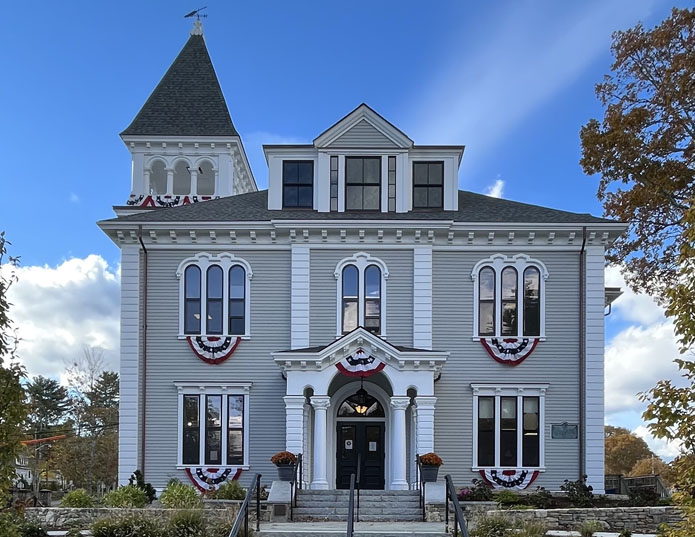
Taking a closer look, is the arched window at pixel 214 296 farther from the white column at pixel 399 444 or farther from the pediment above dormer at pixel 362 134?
the white column at pixel 399 444

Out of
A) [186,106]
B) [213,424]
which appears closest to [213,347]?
[213,424]

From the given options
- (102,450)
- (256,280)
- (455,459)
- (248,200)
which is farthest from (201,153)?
(102,450)

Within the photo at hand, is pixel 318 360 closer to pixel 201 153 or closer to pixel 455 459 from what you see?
pixel 455 459

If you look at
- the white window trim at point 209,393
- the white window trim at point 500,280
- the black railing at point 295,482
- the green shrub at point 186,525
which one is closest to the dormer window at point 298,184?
the white window trim at point 500,280

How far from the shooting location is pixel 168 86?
34.2 m

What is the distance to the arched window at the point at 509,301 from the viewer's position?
2258cm

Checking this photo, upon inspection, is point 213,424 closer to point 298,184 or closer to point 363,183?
point 298,184

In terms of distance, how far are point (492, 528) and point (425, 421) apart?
18.9 feet

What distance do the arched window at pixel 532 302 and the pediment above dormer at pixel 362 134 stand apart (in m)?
4.94

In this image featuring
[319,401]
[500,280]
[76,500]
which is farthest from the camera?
[500,280]

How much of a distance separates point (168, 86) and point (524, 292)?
1877cm

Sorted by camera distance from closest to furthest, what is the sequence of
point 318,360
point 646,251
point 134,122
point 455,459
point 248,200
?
point 318,360
point 455,459
point 248,200
point 646,251
point 134,122

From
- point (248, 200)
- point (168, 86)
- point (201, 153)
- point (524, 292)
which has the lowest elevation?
point (524, 292)

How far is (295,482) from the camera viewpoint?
Result: 19328 mm
